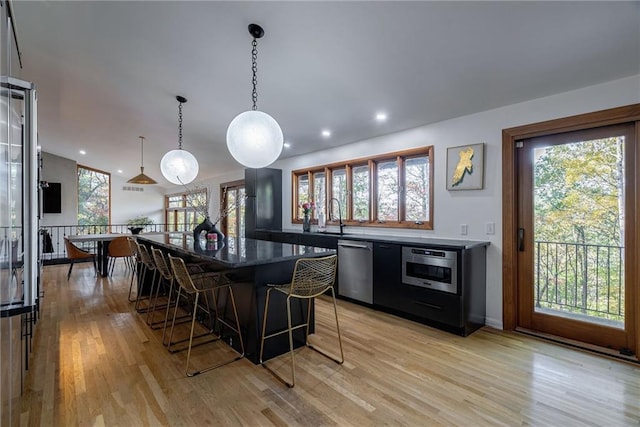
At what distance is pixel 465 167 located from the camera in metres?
3.35

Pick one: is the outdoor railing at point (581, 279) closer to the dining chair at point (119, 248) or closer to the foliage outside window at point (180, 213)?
the dining chair at point (119, 248)

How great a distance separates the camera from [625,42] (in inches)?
80.4

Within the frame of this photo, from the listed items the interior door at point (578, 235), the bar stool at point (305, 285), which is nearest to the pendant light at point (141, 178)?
the bar stool at point (305, 285)

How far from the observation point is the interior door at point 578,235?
99.0 inches

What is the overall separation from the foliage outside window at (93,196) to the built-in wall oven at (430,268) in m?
10.2

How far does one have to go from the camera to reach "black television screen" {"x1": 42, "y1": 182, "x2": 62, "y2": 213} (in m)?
8.14

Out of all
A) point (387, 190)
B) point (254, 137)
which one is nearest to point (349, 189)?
point (387, 190)

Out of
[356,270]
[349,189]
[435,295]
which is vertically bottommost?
[435,295]

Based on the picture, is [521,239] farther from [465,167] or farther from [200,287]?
[200,287]

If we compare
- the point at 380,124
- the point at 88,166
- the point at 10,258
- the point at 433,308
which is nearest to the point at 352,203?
the point at 380,124

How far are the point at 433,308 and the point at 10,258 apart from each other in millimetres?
3290

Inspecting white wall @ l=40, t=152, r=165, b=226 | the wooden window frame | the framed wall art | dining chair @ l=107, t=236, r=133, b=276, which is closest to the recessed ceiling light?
the framed wall art

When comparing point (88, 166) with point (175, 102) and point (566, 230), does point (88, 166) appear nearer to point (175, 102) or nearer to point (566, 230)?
point (175, 102)

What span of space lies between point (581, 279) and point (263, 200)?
15.5ft
